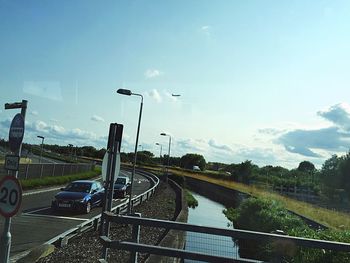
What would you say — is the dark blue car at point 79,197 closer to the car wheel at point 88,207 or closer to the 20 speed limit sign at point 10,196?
the car wheel at point 88,207

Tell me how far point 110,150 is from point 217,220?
934 inches

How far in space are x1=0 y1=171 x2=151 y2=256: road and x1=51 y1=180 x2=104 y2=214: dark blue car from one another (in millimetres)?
340

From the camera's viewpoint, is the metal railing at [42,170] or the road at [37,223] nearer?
the road at [37,223]

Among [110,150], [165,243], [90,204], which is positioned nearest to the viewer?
[110,150]

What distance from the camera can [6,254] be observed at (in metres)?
7.99

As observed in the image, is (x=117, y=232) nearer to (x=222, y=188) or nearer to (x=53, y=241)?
(x=53, y=241)

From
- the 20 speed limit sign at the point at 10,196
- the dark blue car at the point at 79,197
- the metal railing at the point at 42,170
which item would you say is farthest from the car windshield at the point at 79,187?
the 20 speed limit sign at the point at 10,196

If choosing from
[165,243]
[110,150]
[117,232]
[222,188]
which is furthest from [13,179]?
[222,188]

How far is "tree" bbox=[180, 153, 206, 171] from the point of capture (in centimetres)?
16925

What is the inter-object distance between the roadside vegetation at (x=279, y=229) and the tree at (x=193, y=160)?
13532cm

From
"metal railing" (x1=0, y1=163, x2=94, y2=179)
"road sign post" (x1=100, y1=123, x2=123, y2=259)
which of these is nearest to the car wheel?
"metal railing" (x1=0, y1=163, x2=94, y2=179)

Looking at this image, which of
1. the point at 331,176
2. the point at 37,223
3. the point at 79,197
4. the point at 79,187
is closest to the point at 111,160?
the point at 37,223

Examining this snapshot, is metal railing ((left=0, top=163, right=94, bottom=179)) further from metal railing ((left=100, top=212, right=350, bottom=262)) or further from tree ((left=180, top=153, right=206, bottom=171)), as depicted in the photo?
tree ((left=180, top=153, right=206, bottom=171))

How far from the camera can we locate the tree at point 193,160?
6663 inches
